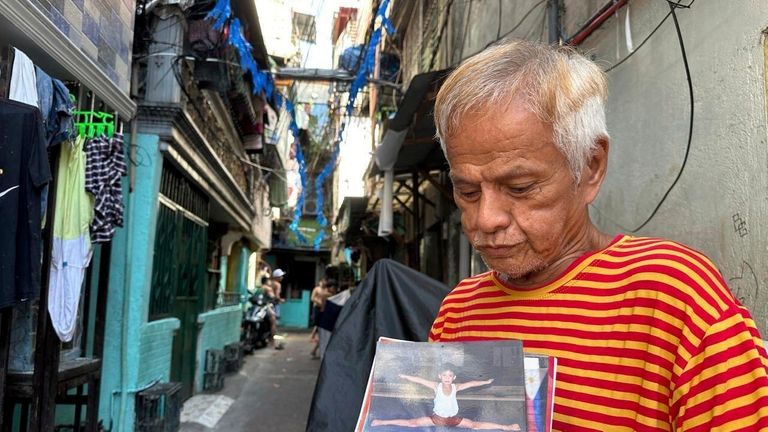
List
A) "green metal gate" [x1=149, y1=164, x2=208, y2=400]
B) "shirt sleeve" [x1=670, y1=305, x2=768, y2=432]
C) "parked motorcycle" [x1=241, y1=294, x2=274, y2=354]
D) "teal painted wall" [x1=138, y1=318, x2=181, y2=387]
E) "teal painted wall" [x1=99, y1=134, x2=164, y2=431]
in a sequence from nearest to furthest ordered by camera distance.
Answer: "shirt sleeve" [x1=670, y1=305, x2=768, y2=432], "teal painted wall" [x1=99, y1=134, x2=164, y2=431], "teal painted wall" [x1=138, y1=318, x2=181, y2=387], "green metal gate" [x1=149, y1=164, x2=208, y2=400], "parked motorcycle" [x1=241, y1=294, x2=274, y2=354]

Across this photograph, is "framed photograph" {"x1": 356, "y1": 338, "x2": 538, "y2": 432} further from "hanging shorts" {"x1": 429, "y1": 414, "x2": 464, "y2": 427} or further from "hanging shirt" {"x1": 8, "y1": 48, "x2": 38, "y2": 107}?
"hanging shirt" {"x1": 8, "y1": 48, "x2": 38, "y2": 107}

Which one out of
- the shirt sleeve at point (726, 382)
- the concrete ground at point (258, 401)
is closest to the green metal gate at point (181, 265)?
the concrete ground at point (258, 401)

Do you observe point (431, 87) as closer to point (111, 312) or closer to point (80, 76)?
point (80, 76)

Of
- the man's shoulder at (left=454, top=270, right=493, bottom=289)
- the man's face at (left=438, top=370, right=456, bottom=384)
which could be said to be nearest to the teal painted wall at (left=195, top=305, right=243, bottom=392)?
the man's shoulder at (left=454, top=270, right=493, bottom=289)

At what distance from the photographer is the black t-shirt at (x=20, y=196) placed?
3.40m

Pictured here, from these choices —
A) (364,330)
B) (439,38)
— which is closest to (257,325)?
(439,38)

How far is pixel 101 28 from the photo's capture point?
538cm

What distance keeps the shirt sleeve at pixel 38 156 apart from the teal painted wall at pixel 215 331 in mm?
7276

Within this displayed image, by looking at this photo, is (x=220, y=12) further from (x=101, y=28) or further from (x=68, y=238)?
(x=68, y=238)

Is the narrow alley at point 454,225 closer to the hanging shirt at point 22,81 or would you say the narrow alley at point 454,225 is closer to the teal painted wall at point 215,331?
the hanging shirt at point 22,81

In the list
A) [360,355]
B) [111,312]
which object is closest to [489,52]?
[360,355]

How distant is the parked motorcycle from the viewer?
16703mm

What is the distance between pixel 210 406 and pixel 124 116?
5364 mm

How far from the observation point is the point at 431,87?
5719mm
